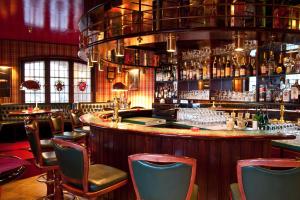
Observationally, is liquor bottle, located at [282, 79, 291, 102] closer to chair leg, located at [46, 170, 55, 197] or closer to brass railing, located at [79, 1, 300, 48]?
brass railing, located at [79, 1, 300, 48]

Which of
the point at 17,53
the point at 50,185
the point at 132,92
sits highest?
the point at 17,53

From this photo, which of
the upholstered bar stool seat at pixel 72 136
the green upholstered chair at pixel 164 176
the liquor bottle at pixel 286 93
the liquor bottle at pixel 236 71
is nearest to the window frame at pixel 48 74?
the upholstered bar stool seat at pixel 72 136

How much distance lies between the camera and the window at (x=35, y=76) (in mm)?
10625

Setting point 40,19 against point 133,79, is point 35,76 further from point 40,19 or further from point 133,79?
point 40,19

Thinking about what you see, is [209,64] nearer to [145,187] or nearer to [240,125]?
[240,125]

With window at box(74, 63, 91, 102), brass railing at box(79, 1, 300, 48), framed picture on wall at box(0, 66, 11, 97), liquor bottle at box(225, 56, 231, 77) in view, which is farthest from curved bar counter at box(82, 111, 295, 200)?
window at box(74, 63, 91, 102)

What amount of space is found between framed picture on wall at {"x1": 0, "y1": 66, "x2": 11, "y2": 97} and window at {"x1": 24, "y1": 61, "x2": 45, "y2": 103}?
1.86 ft

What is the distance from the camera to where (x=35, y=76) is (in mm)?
10766

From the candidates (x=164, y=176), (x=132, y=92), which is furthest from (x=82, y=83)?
(x=164, y=176)

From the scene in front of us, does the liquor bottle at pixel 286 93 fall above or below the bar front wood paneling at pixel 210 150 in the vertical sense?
above

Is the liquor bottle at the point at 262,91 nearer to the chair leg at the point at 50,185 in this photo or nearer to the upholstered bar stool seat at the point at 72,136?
the upholstered bar stool seat at the point at 72,136

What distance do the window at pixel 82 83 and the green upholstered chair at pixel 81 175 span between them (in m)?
8.94

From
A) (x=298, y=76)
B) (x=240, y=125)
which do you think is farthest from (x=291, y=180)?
(x=298, y=76)

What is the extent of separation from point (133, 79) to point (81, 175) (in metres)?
9.58
